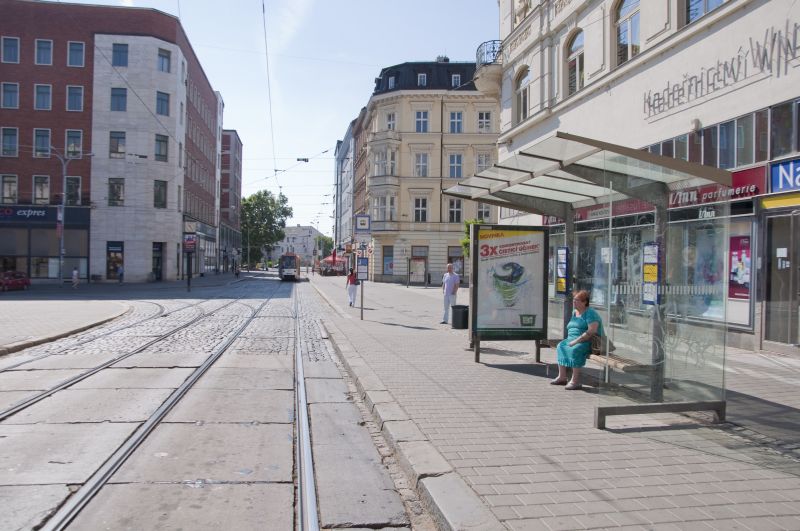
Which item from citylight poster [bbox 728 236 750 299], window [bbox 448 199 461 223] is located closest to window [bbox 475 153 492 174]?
window [bbox 448 199 461 223]

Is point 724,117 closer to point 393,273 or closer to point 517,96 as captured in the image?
point 517,96

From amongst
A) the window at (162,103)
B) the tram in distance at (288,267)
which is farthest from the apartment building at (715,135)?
the tram in distance at (288,267)

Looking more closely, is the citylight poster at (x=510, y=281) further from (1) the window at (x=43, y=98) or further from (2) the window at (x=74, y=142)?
(1) the window at (x=43, y=98)

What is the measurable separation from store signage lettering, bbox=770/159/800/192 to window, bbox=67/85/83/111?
46.1 metres

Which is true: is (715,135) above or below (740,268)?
above

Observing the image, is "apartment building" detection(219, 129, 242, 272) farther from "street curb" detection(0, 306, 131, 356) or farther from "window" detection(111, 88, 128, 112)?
"street curb" detection(0, 306, 131, 356)

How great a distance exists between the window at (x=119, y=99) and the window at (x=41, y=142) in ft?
15.8

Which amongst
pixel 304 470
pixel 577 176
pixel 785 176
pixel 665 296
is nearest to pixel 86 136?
pixel 577 176

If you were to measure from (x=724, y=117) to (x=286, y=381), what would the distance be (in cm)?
991

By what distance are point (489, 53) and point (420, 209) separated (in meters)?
29.6

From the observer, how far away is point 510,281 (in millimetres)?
10062

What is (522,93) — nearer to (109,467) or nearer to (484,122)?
(109,467)

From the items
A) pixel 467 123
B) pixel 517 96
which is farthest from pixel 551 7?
pixel 467 123

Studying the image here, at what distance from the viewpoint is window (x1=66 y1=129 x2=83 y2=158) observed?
150 ft
